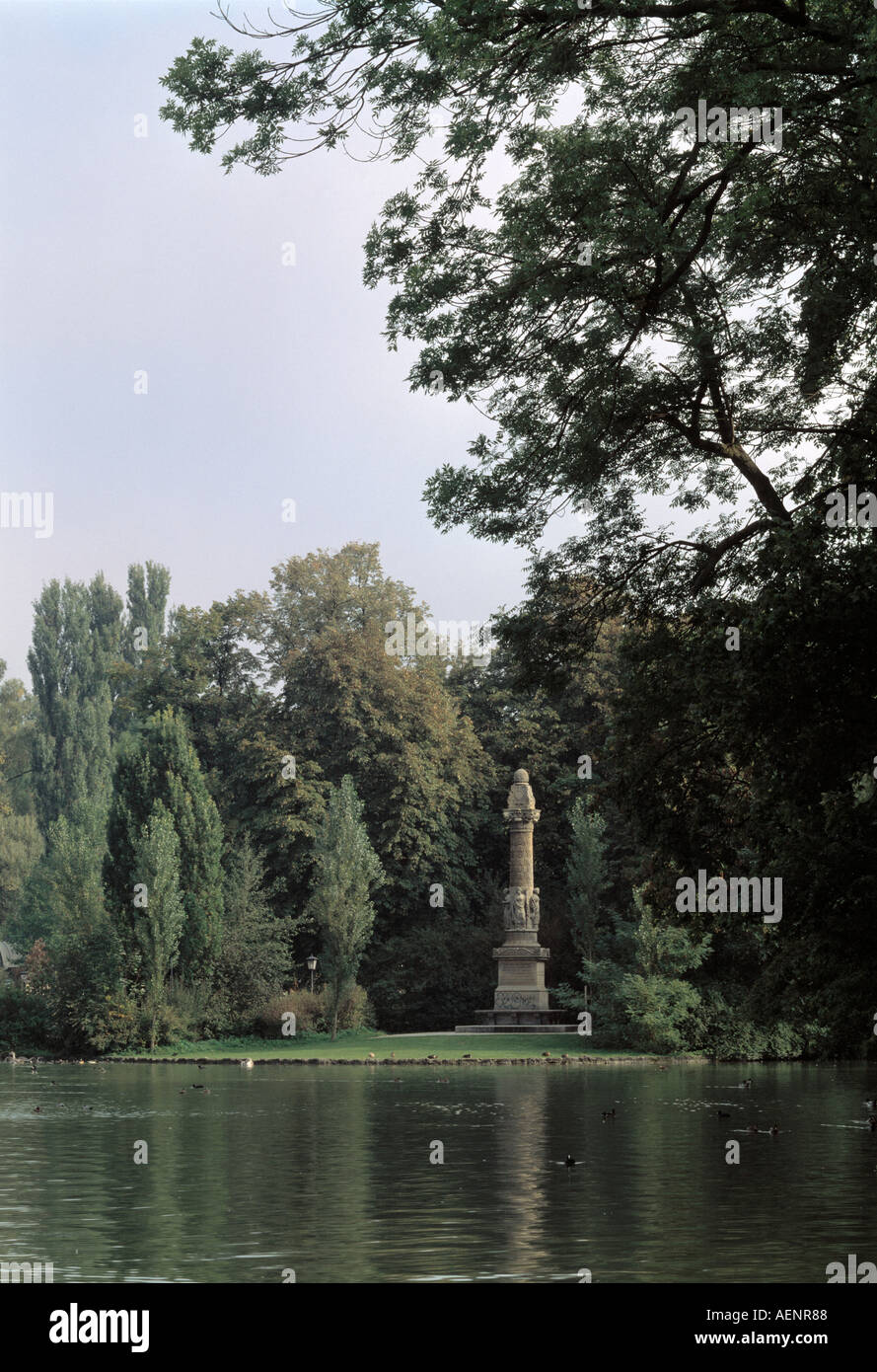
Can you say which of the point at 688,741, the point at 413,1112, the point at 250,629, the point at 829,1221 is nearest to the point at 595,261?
the point at 688,741

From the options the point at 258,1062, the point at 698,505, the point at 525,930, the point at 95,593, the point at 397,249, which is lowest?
the point at 258,1062

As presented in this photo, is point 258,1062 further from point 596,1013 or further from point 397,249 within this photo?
point 397,249

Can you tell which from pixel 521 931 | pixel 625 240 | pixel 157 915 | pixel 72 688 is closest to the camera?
pixel 625 240

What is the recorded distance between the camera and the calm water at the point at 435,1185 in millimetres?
12555

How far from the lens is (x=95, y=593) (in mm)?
90125

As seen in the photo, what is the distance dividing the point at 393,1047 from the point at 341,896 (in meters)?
5.89

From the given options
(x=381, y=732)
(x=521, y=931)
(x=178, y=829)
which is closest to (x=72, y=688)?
(x=381, y=732)

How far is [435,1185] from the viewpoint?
17.4m

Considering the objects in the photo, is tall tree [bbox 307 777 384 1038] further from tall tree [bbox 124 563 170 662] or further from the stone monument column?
tall tree [bbox 124 563 170 662]

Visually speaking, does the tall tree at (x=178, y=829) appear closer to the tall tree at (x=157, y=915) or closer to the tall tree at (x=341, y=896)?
the tall tree at (x=157, y=915)

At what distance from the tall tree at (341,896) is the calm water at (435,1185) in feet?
61.1

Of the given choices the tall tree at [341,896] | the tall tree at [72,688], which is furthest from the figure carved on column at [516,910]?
the tall tree at [72,688]

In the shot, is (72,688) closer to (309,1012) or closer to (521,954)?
(309,1012)

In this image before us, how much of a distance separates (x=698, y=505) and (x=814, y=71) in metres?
7.45
